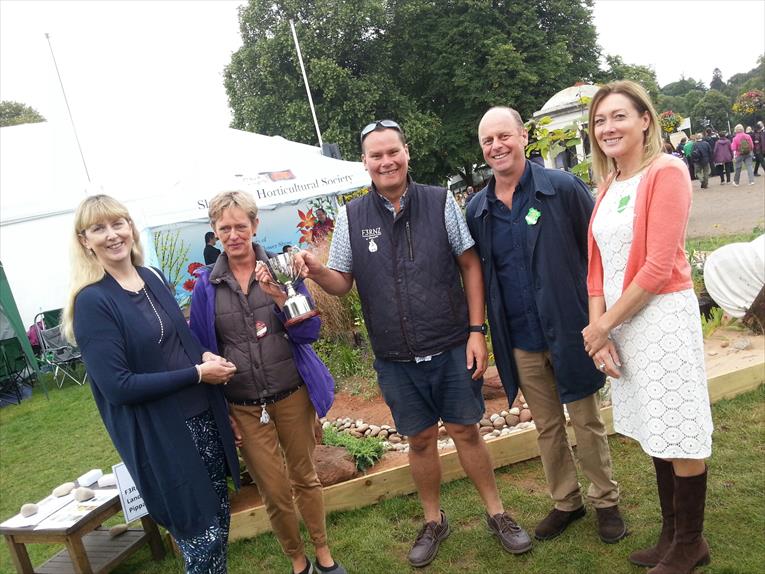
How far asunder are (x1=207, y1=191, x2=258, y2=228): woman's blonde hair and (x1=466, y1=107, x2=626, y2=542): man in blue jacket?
3.76 ft

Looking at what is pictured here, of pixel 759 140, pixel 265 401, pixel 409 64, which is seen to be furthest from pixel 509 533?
pixel 409 64

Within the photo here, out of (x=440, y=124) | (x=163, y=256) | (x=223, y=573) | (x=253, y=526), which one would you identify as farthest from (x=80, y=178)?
(x=440, y=124)

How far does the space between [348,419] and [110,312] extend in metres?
A: 2.97

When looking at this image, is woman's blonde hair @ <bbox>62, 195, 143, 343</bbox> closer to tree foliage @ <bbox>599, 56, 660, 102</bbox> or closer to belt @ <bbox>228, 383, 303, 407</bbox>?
belt @ <bbox>228, 383, 303, 407</bbox>

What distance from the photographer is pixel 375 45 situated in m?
23.0

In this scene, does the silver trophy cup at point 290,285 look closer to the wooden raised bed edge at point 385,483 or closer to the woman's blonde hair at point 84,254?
the woman's blonde hair at point 84,254

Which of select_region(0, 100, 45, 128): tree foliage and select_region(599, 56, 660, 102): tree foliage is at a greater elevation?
select_region(0, 100, 45, 128): tree foliage

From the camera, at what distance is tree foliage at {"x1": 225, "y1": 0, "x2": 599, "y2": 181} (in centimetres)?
2148

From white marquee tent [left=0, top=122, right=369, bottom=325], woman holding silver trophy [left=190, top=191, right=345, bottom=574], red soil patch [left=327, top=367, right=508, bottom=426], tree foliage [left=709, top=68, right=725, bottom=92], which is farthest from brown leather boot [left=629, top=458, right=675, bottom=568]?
tree foliage [left=709, top=68, right=725, bottom=92]

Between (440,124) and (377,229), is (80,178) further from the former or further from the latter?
(440,124)

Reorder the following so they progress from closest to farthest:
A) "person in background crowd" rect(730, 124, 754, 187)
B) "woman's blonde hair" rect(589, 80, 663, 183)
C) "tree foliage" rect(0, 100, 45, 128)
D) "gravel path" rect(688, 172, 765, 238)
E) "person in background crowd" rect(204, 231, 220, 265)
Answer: "woman's blonde hair" rect(589, 80, 663, 183) < "person in background crowd" rect(204, 231, 220, 265) < "gravel path" rect(688, 172, 765, 238) < "person in background crowd" rect(730, 124, 754, 187) < "tree foliage" rect(0, 100, 45, 128)

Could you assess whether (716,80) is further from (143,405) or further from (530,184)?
(143,405)

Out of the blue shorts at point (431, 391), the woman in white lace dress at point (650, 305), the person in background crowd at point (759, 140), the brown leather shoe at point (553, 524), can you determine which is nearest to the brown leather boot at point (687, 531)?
the woman in white lace dress at point (650, 305)

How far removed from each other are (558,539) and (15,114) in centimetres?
4130
